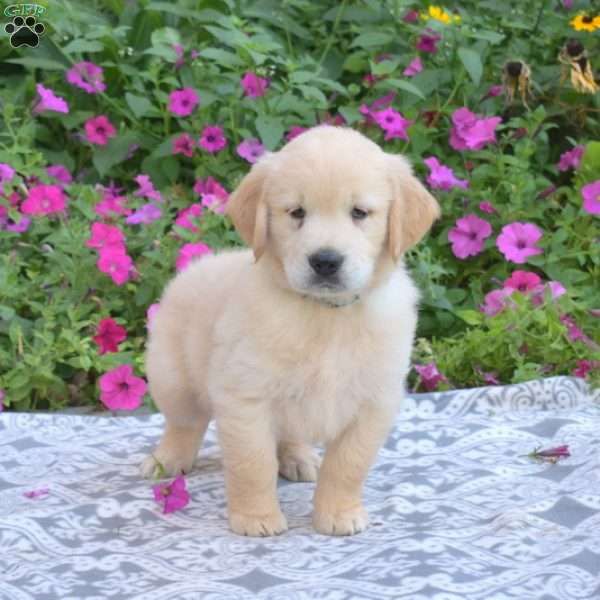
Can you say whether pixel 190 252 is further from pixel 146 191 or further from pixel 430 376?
pixel 430 376

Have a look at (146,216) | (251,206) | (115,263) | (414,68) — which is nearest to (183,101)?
(146,216)

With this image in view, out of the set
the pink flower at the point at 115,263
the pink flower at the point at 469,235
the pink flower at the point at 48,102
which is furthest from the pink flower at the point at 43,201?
the pink flower at the point at 469,235

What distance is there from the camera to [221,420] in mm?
3553

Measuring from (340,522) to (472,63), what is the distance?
3.10m

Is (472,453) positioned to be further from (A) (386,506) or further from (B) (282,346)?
(B) (282,346)

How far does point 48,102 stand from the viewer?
5875mm

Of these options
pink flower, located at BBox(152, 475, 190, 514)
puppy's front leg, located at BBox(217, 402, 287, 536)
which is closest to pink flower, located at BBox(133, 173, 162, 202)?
pink flower, located at BBox(152, 475, 190, 514)

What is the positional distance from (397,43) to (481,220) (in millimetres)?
1331

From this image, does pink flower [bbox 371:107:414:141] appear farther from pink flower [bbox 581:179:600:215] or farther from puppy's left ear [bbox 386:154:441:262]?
puppy's left ear [bbox 386:154:441:262]

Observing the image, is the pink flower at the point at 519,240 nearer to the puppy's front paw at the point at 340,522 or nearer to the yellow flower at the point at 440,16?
the yellow flower at the point at 440,16

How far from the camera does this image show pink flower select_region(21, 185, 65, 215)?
546cm

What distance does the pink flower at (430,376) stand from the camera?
508cm

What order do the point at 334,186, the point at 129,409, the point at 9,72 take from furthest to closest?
the point at 9,72
the point at 129,409
the point at 334,186

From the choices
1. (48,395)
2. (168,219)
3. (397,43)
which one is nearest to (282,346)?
(48,395)
